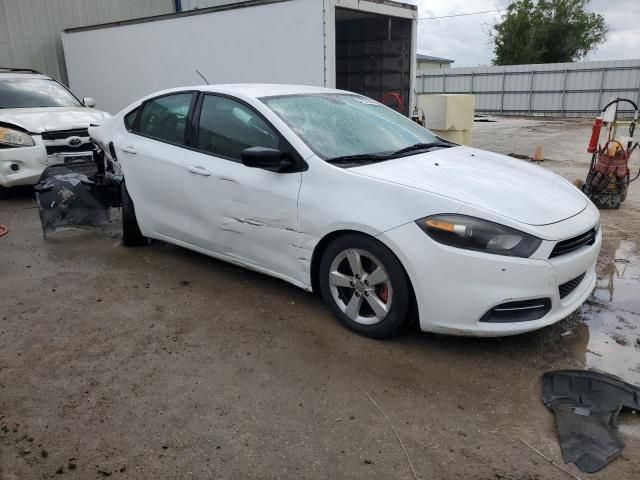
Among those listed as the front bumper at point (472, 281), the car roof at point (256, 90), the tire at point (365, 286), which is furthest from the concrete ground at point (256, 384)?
the car roof at point (256, 90)

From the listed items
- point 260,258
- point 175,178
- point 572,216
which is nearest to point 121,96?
point 175,178

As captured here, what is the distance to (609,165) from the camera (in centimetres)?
648

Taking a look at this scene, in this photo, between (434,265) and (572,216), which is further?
(572,216)

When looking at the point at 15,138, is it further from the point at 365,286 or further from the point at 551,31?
the point at 551,31

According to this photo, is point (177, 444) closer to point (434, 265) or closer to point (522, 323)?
point (434, 265)

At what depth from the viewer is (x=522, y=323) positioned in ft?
9.73

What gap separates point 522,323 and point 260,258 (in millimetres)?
1818

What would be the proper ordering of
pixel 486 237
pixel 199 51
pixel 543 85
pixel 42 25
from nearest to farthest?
pixel 486 237, pixel 199 51, pixel 42 25, pixel 543 85

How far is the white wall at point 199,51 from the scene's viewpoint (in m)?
7.91

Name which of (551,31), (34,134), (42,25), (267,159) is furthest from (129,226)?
(551,31)

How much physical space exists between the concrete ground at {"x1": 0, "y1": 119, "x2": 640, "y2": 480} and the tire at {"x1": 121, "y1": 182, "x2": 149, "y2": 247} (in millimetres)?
673

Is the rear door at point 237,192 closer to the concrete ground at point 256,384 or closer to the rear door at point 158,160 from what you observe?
the rear door at point 158,160

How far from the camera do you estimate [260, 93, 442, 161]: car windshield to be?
3.64 m

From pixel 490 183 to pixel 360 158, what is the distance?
33.6 inches
